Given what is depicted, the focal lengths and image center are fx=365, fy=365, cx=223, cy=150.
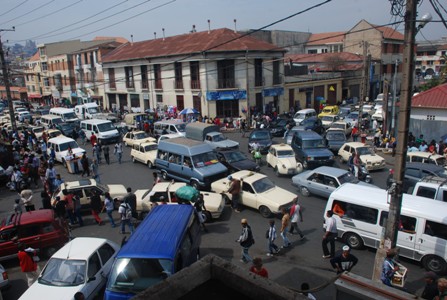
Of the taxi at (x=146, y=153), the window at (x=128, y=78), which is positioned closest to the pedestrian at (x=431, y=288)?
the taxi at (x=146, y=153)

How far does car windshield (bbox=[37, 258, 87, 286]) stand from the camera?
869 cm

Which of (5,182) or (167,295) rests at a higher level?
(167,295)

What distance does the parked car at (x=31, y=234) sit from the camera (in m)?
11.2

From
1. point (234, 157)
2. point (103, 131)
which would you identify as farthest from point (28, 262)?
point (103, 131)

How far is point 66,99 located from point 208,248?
2407 inches

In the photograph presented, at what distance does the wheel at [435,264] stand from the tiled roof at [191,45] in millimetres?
Result: 25982

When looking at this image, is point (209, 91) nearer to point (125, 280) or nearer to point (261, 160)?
point (261, 160)

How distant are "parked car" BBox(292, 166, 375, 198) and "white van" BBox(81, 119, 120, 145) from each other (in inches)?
677

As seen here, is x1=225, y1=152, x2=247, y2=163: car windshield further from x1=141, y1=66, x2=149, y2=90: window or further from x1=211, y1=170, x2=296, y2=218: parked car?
x1=141, y1=66, x2=149, y2=90: window

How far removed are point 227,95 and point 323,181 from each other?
23.0 metres

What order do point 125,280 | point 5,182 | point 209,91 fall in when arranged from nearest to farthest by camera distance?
1. point 125,280
2. point 5,182
3. point 209,91

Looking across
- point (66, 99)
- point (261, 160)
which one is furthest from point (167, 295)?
point (66, 99)

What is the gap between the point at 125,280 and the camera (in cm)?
777

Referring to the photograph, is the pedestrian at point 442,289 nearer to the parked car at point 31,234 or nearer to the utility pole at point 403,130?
the utility pole at point 403,130
